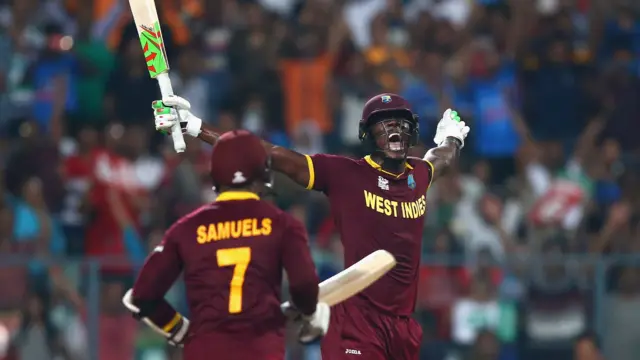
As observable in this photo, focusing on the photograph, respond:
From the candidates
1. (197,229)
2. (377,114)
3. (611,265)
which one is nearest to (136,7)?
(377,114)

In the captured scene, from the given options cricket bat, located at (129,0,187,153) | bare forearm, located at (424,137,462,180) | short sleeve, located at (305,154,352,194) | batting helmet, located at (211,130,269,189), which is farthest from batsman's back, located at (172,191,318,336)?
bare forearm, located at (424,137,462,180)

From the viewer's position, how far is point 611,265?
567 inches

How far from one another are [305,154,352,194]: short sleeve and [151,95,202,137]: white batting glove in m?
0.81

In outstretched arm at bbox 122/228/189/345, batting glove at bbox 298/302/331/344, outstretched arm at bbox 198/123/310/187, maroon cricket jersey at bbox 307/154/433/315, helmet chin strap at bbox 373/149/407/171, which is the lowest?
batting glove at bbox 298/302/331/344

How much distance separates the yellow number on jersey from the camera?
23.3ft

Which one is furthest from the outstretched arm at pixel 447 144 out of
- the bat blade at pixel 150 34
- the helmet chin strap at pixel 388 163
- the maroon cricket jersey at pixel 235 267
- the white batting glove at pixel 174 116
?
the maroon cricket jersey at pixel 235 267

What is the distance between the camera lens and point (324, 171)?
9094mm

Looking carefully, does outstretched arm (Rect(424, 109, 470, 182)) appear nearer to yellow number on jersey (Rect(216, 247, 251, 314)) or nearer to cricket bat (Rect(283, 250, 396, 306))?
cricket bat (Rect(283, 250, 396, 306))

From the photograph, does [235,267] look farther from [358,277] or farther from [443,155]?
[443,155]

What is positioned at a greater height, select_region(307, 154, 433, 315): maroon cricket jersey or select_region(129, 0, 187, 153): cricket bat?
select_region(129, 0, 187, 153): cricket bat

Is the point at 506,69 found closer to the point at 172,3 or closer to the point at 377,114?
the point at 172,3

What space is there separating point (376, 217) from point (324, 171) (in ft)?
1.54

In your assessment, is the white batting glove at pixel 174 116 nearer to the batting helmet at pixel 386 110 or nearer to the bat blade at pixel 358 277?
the batting helmet at pixel 386 110

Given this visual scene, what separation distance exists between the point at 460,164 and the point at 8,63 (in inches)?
221
